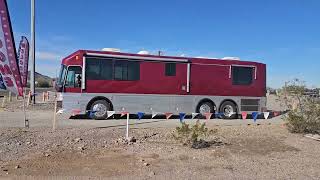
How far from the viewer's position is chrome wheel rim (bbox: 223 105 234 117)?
22.6 meters

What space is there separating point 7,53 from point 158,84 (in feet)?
31.1

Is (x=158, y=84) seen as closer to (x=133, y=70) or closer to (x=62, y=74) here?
(x=133, y=70)

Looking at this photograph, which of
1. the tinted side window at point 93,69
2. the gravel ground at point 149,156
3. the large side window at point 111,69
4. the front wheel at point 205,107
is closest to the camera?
the gravel ground at point 149,156

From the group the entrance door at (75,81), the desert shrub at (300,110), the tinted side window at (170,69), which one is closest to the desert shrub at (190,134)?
the desert shrub at (300,110)

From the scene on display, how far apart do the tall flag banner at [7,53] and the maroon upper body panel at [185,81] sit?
6.67 metres

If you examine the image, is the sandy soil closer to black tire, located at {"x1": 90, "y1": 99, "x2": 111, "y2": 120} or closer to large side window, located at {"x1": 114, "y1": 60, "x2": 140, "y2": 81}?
black tire, located at {"x1": 90, "y1": 99, "x2": 111, "y2": 120}

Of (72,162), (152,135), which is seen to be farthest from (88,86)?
(72,162)

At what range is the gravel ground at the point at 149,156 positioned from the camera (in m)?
8.83

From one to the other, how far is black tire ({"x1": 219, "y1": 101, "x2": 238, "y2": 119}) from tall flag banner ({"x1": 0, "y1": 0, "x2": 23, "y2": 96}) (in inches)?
462

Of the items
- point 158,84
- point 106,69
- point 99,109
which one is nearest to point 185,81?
point 158,84

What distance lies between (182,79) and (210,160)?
38.9 feet

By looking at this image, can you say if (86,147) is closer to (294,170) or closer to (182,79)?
(294,170)

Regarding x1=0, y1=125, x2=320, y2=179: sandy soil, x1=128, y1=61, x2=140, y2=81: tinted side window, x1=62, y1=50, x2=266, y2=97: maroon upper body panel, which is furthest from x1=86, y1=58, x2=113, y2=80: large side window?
x1=0, y1=125, x2=320, y2=179: sandy soil

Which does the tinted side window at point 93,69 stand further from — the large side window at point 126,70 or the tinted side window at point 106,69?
the large side window at point 126,70
